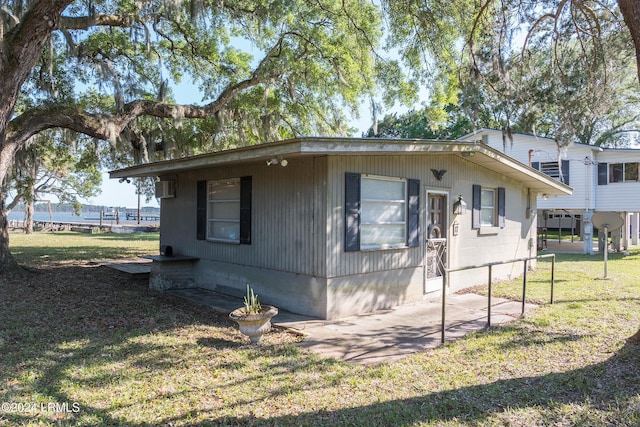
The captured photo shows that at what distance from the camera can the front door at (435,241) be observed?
784 centimetres

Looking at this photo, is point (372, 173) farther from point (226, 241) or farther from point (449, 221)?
point (226, 241)

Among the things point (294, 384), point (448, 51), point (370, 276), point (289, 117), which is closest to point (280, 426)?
point (294, 384)

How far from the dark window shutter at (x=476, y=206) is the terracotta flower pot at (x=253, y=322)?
565cm

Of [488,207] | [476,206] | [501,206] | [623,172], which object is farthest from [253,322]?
[623,172]

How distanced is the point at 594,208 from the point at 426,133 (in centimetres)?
1677

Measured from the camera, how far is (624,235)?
59.2 feet

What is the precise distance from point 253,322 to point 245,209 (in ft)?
9.59

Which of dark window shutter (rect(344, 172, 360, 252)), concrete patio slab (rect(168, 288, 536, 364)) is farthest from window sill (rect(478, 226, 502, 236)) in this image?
dark window shutter (rect(344, 172, 360, 252))

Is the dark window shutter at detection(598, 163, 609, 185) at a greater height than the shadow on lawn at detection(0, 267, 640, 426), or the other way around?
the dark window shutter at detection(598, 163, 609, 185)

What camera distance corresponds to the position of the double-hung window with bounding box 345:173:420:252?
6219 millimetres

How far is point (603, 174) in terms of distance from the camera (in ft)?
54.9

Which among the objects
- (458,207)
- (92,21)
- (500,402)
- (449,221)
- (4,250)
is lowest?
(500,402)

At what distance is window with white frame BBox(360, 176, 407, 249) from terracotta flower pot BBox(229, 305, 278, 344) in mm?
2202

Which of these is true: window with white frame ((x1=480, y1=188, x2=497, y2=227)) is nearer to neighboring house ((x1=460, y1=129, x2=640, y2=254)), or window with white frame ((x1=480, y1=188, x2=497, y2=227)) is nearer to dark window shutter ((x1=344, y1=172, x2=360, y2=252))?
dark window shutter ((x1=344, y1=172, x2=360, y2=252))
